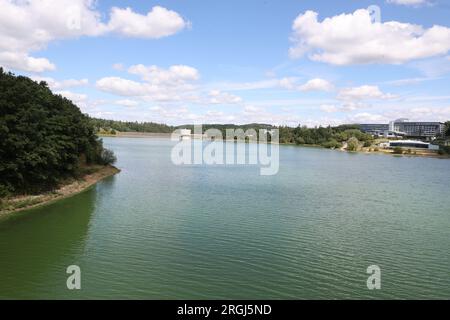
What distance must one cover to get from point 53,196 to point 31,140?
5.71 meters

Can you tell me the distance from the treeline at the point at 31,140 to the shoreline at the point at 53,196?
2.56ft

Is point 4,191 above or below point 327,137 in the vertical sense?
below

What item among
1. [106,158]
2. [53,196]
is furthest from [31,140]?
[106,158]

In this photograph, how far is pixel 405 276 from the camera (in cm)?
1945

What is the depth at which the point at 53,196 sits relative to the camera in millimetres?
37562

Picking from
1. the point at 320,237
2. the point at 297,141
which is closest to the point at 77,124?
the point at 320,237

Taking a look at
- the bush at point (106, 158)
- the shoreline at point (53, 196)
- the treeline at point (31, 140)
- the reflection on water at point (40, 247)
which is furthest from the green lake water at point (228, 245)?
the bush at point (106, 158)

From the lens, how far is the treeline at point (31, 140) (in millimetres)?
32094

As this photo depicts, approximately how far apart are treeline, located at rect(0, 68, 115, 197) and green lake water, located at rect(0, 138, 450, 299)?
10.2ft

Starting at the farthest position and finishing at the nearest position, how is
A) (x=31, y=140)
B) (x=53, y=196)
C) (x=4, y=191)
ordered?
(x=53, y=196)
(x=31, y=140)
(x=4, y=191)

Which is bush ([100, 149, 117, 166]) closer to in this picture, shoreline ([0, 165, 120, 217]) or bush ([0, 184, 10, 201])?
shoreline ([0, 165, 120, 217])

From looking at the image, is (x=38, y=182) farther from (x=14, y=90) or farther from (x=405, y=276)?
(x=405, y=276)

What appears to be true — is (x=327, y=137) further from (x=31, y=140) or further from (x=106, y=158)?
(x=31, y=140)

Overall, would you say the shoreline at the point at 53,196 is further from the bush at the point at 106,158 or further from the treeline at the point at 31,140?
the bush at the point at 106,158
